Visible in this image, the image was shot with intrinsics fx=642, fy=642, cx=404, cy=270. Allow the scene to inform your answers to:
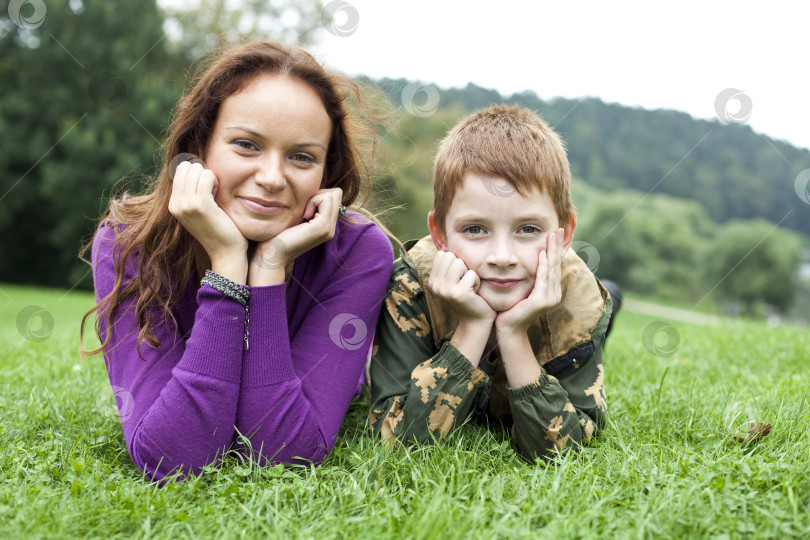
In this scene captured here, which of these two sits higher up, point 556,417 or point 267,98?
point 267,98

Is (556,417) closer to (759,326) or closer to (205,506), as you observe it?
(205,506)

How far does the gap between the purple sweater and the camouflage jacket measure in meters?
0.13

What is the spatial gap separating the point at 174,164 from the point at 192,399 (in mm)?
1079

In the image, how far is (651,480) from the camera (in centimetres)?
222

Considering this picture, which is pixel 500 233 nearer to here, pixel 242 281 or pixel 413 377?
pixel 413 377

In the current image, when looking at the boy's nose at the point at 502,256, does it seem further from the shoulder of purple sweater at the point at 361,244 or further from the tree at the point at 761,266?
the tree at the point at 761,266

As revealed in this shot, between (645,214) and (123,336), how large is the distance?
75.9 metres

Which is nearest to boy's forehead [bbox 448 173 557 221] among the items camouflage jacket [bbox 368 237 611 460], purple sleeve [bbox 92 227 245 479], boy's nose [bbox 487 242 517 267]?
boy's nose [bbox 487 242 517 267]

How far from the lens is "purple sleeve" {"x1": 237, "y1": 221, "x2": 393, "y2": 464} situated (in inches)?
102

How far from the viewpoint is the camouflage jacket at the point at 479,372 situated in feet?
8.75

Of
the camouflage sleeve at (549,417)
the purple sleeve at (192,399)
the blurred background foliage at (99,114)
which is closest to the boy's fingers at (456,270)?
the camouflage sleeve at (549,417)

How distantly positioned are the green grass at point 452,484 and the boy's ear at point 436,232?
882 millimetres

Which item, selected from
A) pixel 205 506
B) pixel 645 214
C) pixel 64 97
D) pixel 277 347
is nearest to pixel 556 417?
pixel 277 347

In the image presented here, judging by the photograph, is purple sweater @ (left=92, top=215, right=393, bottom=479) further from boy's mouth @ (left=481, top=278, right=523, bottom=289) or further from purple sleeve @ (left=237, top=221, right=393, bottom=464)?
boy's mouth @ (left=481, top=278, right=523, bottom=289)
